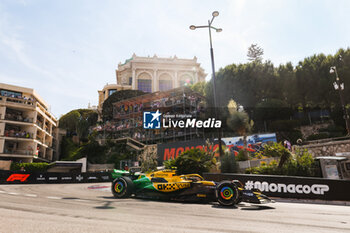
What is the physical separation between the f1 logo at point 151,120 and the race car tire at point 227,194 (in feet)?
120

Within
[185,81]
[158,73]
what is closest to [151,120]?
[158,73]

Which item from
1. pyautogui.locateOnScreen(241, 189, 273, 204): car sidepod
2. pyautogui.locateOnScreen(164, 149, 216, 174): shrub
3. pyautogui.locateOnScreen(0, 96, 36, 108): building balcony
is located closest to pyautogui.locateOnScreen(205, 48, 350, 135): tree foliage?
pyautogui.locateOnScreen(164, 149, 216, 174): shrub

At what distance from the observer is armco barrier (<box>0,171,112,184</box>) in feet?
73.0

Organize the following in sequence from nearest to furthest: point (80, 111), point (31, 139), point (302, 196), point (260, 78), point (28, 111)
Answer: point (302, 196) < point (260, 78) < point (31, 139) < point (28, 111) < point (80, 111)

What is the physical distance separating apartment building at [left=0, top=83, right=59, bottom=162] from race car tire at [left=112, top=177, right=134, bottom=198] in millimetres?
36783

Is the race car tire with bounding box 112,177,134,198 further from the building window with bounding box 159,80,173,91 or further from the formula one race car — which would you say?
the building window with bounding box 159,80,173,91

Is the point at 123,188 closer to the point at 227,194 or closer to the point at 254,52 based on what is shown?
the point at 227,194

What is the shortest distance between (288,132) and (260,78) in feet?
32.8

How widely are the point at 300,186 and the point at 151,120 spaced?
36.9 m

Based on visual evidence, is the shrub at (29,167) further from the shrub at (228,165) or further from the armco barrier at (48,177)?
the shrub at (228,165)

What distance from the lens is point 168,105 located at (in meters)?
44.1

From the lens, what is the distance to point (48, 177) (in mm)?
24234

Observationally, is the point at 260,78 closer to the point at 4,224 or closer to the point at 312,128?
the point at 312,128

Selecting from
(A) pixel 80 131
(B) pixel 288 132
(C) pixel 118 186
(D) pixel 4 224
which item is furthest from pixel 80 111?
(D) pixel 4 224
